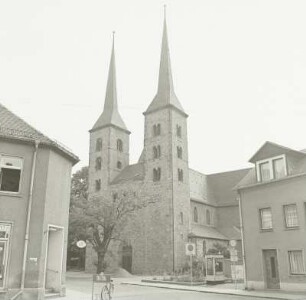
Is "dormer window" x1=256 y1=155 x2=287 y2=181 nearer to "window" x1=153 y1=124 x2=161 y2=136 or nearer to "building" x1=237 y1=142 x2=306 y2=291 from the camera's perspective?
"building" x1=237 y1=142 x2=306 y2=291

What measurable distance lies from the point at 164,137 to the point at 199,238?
1358cm

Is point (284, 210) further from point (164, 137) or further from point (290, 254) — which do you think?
point (164, 137)

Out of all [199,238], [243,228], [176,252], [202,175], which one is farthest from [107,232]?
[202,175]

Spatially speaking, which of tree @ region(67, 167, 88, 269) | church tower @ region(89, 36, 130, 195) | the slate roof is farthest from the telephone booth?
church tower @ region(89, 36, 130, 195)

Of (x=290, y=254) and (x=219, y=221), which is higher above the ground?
(x=219, y=221)

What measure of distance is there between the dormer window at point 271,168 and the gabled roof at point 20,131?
12.1 metres

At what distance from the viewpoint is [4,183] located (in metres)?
17.7

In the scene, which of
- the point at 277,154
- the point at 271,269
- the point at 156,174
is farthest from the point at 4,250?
the point at 156,174

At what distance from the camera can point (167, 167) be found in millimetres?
49438

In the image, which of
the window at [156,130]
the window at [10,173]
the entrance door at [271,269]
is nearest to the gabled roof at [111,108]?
the window at [156,130]

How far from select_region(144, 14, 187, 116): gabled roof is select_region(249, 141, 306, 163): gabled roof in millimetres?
27500

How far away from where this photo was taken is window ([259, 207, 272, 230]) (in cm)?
2428

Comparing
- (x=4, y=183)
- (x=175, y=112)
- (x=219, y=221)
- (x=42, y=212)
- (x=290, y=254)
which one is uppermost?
(x=175, y=112)

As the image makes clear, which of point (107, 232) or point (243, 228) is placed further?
point (107, 232)
